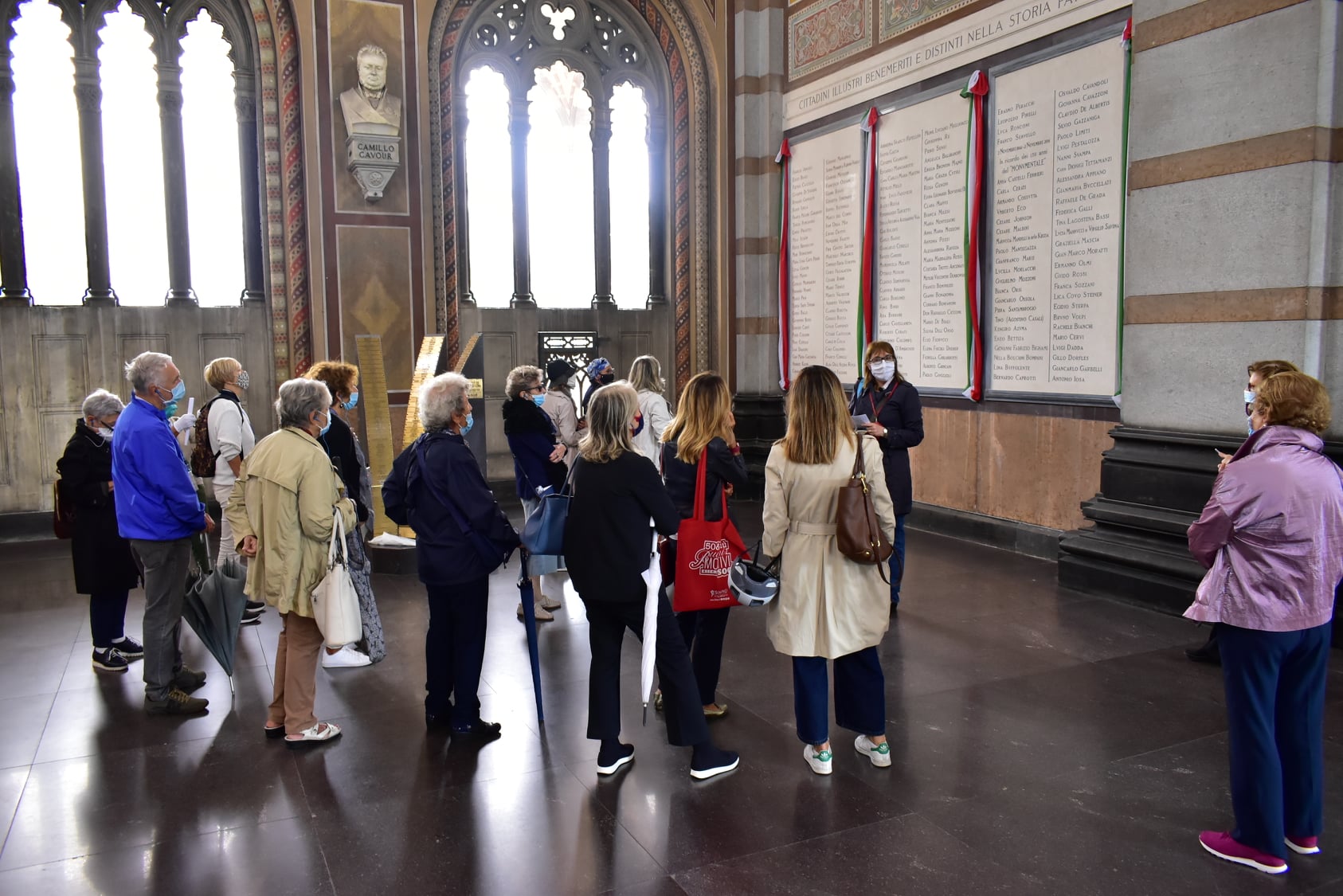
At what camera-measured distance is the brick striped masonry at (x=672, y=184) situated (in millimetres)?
10180

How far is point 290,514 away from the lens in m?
4.06

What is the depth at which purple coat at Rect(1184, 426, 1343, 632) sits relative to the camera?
9.53ft

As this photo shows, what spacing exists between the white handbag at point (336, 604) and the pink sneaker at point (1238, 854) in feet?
10.5

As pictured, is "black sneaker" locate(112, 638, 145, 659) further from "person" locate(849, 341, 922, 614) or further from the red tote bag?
"person" locate(849, 341, 922, 614)

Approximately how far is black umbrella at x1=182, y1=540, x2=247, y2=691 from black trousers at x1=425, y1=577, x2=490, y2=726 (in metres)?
1.07

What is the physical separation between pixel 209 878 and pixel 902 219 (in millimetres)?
7726

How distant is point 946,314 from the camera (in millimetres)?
8531

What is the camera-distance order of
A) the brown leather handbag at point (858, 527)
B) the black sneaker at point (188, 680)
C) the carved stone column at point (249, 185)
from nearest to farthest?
the brown leather handbag at point (858, 527) → the black sneaker at point (188, 680) → the carved stone column at point (249, 185)

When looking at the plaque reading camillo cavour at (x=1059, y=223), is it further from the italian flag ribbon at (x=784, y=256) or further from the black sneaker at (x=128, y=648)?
the black sneaker at (x=128, y=648)

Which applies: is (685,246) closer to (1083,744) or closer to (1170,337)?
(1170,337)

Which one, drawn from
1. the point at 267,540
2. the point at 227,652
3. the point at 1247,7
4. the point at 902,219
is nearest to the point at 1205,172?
the point at 1247,7

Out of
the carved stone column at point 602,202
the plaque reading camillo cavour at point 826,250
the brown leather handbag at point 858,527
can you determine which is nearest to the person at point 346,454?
the brown leather handbag at point 858,527

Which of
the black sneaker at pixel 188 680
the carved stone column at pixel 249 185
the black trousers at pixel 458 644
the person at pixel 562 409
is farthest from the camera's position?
the carved stone column at pixel 249 185

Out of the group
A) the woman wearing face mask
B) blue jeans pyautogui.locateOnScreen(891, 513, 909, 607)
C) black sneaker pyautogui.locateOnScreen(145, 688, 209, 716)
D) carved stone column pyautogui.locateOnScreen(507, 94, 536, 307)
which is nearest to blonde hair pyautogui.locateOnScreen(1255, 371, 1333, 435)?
blue jeans pyautogui.locateOnScreen(891, 513, 909, 607)
